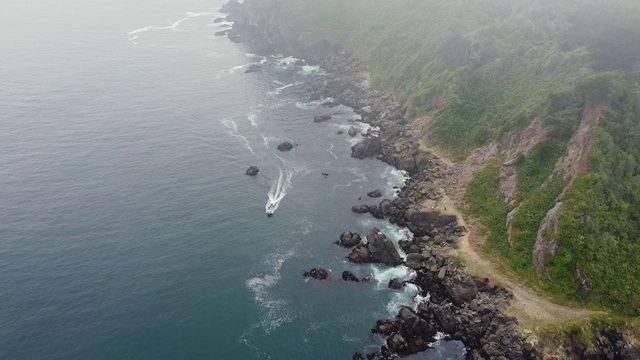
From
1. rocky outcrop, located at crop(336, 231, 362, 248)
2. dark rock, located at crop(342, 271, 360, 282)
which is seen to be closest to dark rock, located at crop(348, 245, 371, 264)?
rocky outcrop, located at crop(336, 231, 362, 248)

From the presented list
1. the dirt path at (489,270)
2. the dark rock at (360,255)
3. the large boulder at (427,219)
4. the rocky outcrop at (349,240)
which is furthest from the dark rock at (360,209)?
the dirt path at (489,270)

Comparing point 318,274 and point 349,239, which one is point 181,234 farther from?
point 349,239

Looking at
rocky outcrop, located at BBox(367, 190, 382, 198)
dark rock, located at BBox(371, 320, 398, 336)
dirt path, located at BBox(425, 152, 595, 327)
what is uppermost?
dirt path, located at BBox(425, 152, 595, 327)

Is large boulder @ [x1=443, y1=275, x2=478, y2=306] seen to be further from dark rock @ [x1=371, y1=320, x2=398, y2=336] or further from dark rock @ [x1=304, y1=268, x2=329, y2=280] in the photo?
dark rock @ [x1=304, y1=268, x2=329, y2=280]

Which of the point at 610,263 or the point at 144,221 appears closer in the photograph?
the point at 610,263

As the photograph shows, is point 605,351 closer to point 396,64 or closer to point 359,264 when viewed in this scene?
point 359,264

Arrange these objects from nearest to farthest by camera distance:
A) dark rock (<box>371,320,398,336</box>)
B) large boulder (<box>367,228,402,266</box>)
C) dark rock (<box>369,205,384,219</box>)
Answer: dark rock (<box>371,320,398,336</box>), large boulder (<box>367,228,402,266</box>), dark rock (<box>369,205,384,219</box>)

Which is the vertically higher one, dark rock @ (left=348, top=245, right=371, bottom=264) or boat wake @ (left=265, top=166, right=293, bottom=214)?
dark rock @ (left=348, top=245, right=371, bottom=264)

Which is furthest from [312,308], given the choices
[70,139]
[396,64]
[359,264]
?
[396,64]
